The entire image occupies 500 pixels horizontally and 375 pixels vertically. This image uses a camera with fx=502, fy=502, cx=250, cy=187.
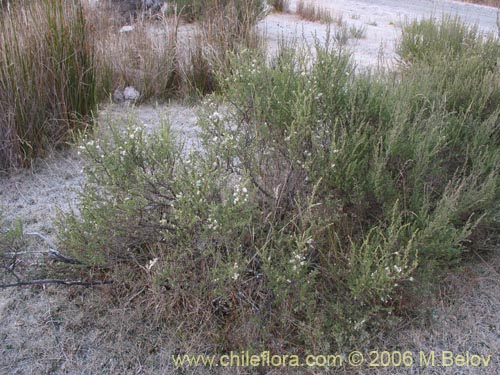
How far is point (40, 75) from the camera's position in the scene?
3805mm

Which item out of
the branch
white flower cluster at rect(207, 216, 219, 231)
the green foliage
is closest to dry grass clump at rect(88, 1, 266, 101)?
the green foliage

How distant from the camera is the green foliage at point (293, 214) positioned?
231 centimetres

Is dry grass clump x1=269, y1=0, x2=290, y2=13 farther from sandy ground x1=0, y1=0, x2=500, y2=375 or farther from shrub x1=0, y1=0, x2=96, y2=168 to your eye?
sandy ground x1=0, y1=0, x2=500, y2=375

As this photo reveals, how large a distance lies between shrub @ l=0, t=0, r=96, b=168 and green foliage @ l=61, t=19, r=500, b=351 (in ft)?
4.73

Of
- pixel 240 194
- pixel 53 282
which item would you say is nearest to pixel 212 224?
pixel 240 194

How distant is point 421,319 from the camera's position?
2.49 meters

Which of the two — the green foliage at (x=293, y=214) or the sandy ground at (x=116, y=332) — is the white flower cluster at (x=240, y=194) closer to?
the green foliage at (x=293, y=214)

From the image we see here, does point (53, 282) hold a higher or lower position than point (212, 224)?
lower

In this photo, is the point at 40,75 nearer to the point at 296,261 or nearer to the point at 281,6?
the point at 296,261

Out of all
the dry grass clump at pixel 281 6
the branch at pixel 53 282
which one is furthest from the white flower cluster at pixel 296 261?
the dry grass clump at pixel 281 6

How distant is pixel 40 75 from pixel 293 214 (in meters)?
2.39

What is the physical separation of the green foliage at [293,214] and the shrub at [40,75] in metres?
1.44

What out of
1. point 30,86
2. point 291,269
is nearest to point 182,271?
point 291,269

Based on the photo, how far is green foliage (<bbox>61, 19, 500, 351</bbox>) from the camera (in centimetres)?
231
